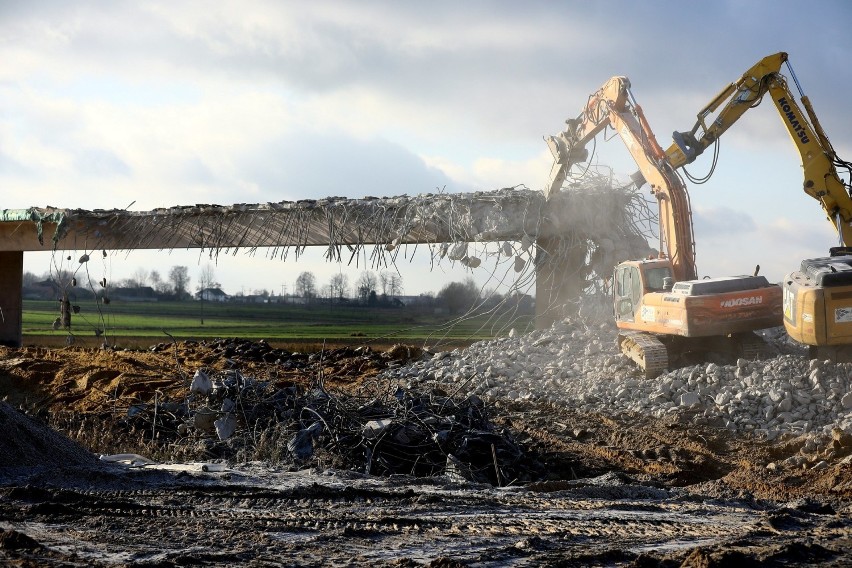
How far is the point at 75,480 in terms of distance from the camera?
8133 millimetres

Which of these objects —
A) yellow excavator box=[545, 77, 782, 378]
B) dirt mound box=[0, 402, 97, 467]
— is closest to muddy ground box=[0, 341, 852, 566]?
dirt mound box=[0, 402, 97, 467]

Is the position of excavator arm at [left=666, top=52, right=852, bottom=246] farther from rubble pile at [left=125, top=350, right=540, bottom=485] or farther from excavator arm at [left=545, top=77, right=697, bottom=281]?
rubble pile at [left=125, top=350, right=540, bottom=485]

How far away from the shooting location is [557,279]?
19828mm

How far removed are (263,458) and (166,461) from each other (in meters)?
1.04

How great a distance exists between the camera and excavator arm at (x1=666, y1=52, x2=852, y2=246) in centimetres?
1560

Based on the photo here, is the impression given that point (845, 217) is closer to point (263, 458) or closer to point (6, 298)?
point (263, 458)

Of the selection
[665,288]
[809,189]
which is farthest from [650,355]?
[809,189]

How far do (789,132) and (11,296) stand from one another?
19560 millimetres

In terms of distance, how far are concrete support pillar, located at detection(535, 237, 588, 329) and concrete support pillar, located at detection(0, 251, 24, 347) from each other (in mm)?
13891

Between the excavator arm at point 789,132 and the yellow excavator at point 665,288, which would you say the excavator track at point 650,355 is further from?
the excavator arm at point 789,132

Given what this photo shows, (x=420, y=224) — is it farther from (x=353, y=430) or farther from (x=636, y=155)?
(x=353, y=430)

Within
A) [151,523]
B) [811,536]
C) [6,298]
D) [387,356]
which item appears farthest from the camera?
[6,298]

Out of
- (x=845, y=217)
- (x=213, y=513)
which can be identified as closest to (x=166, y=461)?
(x=213, y=513)

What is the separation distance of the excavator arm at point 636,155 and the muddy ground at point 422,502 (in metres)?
3.85
